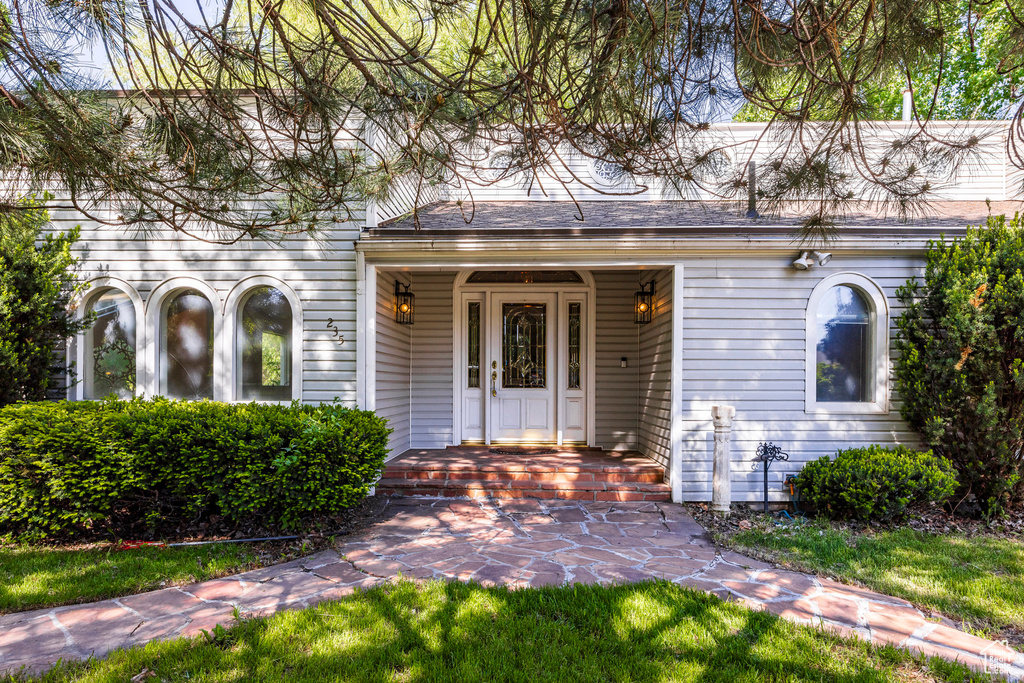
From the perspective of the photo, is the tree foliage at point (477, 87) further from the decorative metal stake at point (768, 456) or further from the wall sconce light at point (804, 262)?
the decorative metal stake at point (768, 456)

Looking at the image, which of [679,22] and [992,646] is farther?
[992,646]

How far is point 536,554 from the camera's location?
4.18 m

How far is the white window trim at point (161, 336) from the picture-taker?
19.5ft

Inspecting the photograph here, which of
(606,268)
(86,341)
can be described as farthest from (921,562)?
(86,341)

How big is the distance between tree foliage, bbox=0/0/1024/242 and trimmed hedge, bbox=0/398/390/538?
2210mm

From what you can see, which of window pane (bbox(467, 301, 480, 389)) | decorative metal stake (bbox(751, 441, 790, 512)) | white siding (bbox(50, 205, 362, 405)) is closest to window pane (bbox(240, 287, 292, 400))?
white siding (bbox(50, 205, 362, 405))

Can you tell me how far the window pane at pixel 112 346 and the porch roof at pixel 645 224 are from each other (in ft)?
9.86

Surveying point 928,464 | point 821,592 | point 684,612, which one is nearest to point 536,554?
point 684,612

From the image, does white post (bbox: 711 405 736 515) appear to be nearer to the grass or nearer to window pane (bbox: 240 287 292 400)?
the grass

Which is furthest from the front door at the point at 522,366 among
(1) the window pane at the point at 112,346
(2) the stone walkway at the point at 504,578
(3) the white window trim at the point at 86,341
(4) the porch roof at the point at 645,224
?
(1) the window pane at the point at 112,346

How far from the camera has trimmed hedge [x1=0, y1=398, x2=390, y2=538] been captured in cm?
444

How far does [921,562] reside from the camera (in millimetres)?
4043

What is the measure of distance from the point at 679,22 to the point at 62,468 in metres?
5.56

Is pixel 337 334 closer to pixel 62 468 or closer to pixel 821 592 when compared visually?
pixel 62 468
